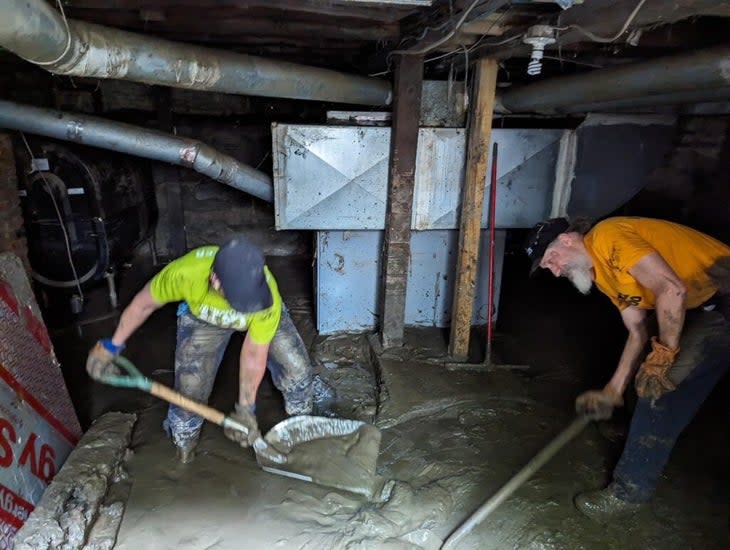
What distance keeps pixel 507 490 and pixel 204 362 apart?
162 cm

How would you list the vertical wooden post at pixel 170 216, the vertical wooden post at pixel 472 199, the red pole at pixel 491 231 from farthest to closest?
the vertical wooden post at pixel 170 216, the red pole at pixel 491 231, the vertical wooden post at pixel 472 199

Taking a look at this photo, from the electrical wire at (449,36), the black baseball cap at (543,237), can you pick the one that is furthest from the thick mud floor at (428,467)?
the electrical wire at (449,36)

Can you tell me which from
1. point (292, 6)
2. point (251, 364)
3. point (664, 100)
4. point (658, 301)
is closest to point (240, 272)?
point (251, 364)

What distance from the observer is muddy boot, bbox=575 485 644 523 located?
2318 millimetres

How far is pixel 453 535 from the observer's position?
84.6 inches

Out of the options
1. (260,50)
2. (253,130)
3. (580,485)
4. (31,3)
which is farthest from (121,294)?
(580,485)

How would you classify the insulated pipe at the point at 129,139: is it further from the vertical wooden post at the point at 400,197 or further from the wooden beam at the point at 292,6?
the vertical wooden post at the point at 400,197

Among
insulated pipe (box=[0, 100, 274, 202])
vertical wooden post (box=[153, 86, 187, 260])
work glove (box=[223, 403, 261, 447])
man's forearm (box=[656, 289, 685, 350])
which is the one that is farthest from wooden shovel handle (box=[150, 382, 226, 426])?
vertical wooden post (box=[153, 86, 187, 260])

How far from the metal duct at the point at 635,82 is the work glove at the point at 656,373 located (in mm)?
1059

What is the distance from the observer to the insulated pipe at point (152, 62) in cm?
152

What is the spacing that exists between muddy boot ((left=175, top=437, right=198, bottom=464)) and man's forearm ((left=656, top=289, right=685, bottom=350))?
2.34 m

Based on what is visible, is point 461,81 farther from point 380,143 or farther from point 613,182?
point 613,182

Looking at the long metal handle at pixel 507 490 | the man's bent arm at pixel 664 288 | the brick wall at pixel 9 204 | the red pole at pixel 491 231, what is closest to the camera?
the man's bent arm at pixel 664 288

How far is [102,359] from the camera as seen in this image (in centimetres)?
233
